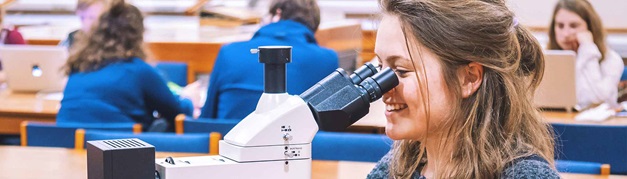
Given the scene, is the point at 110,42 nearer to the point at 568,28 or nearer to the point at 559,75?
the point at 559,75

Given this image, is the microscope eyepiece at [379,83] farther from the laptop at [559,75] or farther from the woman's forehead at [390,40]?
the laptop at [559,75]

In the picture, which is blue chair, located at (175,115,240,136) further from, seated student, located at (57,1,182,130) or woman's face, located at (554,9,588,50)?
woman's face, located at (554,9,588,50)

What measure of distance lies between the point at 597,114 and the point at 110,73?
1.95 meters

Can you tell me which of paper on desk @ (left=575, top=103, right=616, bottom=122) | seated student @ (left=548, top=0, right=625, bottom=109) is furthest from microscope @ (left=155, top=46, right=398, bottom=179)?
seated student @ (left=548, top=0, right=625, bottom=109)

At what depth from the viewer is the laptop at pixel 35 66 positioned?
4422 millimetres

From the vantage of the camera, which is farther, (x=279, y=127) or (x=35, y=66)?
(x=35, y=66)

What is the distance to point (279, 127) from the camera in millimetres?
1179

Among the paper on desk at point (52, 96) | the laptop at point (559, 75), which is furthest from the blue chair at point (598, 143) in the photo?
the paper on desk at point (52, 96)

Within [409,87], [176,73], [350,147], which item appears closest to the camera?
[409,87]

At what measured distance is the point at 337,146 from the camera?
9.07 feet

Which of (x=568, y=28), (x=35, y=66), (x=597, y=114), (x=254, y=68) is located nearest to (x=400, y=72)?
(x=254, y=68)

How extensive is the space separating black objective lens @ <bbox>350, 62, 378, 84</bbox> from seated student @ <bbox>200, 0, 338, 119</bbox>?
2134mm

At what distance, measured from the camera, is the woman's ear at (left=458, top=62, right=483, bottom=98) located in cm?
145

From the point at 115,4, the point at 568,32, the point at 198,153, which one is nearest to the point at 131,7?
the point at 115,4
